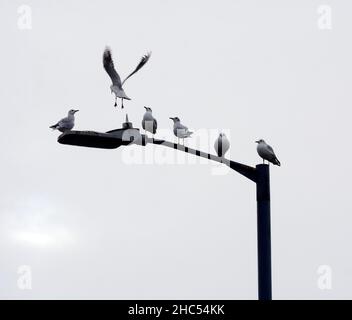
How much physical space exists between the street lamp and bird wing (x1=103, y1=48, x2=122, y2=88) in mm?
2983

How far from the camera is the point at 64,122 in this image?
16281mm

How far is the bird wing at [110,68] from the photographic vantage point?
15297 millimetres


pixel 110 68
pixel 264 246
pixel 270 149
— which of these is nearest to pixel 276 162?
pixel 270 149

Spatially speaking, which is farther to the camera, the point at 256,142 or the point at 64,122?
the point at 256,142

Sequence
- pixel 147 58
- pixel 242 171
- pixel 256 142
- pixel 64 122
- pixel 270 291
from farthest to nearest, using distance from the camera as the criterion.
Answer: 1. pixel 256 142
2. pixel 64 122
3. pixel 147 58
4. pixel 242 171
5. pixel 270 291

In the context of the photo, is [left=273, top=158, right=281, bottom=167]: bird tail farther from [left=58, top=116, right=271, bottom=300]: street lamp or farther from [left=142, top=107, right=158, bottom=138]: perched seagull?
[left=58, top=116, right=271, bottom=300]: street lamp

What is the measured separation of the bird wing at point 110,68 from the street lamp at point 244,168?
2.98m

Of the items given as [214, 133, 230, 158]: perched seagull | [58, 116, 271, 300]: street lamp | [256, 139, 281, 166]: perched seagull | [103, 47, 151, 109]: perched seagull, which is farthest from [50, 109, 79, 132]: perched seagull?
[58, 116, 271, 300]: street lamp

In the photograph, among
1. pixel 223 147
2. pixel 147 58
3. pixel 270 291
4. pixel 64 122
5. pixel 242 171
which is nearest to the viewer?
pixel 270 291

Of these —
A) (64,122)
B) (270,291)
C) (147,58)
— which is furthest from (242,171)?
(64,122)

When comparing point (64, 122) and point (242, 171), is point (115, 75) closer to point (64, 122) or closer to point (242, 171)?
point (64, 122)

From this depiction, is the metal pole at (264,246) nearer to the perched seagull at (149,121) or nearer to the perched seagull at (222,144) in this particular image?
the perched seagull at (222,144)

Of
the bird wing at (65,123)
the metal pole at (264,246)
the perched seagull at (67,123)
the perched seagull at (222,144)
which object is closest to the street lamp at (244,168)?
the metal pole at (264,246)
